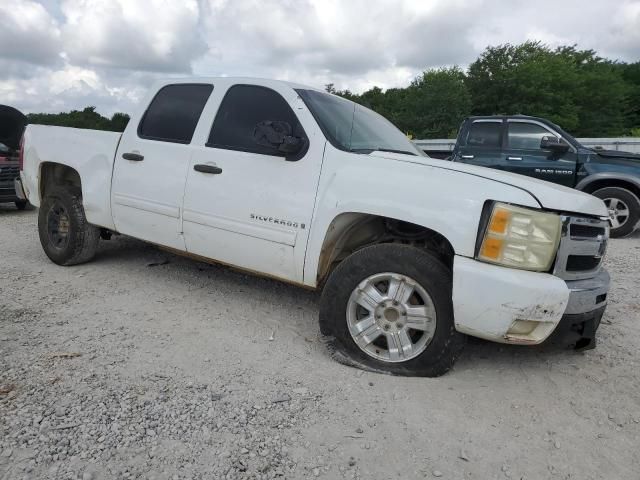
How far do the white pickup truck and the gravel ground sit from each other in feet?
0.97

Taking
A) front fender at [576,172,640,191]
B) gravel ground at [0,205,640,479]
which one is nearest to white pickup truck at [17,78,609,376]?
gravel ground at [0,205,640,479]

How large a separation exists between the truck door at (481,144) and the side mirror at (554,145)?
2.43 feet

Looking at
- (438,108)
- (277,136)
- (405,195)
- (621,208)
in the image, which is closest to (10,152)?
(277,136)

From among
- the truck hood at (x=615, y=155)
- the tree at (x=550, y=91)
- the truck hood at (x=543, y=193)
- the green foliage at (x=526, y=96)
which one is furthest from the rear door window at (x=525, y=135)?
the tree at (x=550, y=91)

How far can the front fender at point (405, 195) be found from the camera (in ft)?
8.39

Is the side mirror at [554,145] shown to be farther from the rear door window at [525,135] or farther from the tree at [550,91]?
the tree at [550,91]

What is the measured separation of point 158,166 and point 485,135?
5.87 metres

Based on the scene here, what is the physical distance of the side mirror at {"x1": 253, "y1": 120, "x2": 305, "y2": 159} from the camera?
3.00 m

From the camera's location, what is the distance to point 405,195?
8.99ft

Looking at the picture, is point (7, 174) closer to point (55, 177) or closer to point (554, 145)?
point (55, 177)

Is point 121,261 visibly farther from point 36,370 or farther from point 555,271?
point 555,271

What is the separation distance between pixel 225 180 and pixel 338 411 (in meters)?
1.82

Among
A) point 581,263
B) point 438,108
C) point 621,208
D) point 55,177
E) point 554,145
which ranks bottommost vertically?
point 55,177

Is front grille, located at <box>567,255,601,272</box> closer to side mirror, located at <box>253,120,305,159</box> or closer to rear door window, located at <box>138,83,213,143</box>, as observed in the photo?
side mirror, located at <box>253,120,305,159</box>
